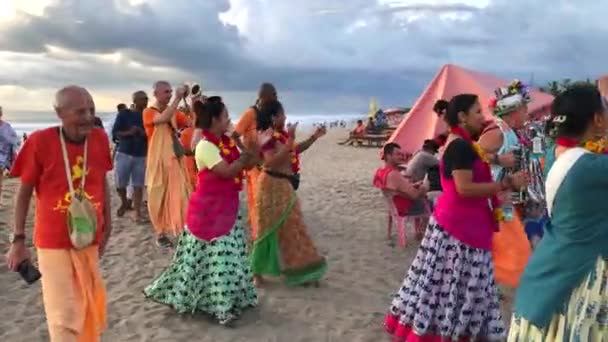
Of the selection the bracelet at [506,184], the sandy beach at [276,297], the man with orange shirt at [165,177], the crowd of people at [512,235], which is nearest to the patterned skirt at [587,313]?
the crowd of people at [512,235]

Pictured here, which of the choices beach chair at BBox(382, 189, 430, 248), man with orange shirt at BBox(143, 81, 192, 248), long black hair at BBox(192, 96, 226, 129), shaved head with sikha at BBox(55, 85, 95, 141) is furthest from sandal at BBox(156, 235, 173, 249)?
shaved head with sikha at BBox(55, 85, 95, 141)

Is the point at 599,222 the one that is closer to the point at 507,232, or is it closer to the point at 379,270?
the point at 507,232

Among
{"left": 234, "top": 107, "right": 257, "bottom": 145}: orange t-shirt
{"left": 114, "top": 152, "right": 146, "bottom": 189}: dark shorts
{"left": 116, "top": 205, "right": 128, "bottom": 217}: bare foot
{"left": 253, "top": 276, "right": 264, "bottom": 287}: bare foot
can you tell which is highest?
{"left": 234, "top": 107, "right": 257, "bottom": 145}: orange t-shirt

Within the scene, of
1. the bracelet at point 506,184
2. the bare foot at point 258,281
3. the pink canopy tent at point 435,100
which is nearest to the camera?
the bracelet at point 506,184

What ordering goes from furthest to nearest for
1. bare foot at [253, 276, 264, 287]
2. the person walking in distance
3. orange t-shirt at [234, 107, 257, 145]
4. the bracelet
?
1. the person walking in distance
2. orange t-shirt at [234, 107, 257, 145]
3. bare foot at [253, 276, 264, 287]
4. the bracelet

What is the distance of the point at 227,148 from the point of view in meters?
5.62

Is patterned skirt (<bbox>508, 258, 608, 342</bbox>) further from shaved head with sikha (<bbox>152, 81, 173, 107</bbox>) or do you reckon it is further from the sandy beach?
shaved head with sikha (<bbox>152, 81, 173, 107</bbox>)

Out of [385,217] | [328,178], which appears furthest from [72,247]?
[328,178]

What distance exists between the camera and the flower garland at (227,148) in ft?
18.1

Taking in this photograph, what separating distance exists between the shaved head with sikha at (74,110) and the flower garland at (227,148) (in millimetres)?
1688

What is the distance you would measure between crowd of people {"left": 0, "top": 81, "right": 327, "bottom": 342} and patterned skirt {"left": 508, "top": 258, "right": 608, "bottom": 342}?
8.26 feet

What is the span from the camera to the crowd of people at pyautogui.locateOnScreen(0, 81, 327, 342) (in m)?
3.89

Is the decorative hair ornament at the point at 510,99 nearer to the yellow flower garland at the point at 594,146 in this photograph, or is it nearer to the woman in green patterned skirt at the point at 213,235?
the woman in green patterned skirt at the point at 213,235

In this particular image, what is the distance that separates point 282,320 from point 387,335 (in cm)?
89
